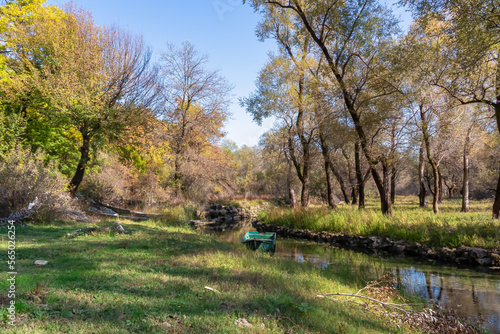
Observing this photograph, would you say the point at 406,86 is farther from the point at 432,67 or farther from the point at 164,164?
the point at 164,164

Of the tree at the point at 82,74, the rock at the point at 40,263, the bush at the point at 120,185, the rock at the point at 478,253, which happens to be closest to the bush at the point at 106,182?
the bush at the point at 120,185

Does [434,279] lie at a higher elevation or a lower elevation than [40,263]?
lower

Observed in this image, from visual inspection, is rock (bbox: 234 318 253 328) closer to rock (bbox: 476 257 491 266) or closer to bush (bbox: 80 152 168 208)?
rock (bbox: 476 257 491 266)

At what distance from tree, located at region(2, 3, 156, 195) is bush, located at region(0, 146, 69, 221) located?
11.1ft

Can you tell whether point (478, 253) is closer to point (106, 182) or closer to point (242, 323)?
point (242, 323)

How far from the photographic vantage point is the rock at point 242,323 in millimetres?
3770

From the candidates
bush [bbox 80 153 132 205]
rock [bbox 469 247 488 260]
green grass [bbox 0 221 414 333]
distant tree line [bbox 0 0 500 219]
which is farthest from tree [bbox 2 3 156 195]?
rock [bbox 469 247 488 260]

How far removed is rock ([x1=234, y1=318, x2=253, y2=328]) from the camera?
3770mm

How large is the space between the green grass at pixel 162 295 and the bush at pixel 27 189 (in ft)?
15.9

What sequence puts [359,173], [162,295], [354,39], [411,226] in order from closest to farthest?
[162,295]
[411,226]
[354,39]
[359,173]

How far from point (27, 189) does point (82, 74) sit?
7792mm

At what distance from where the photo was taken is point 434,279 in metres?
9.27
